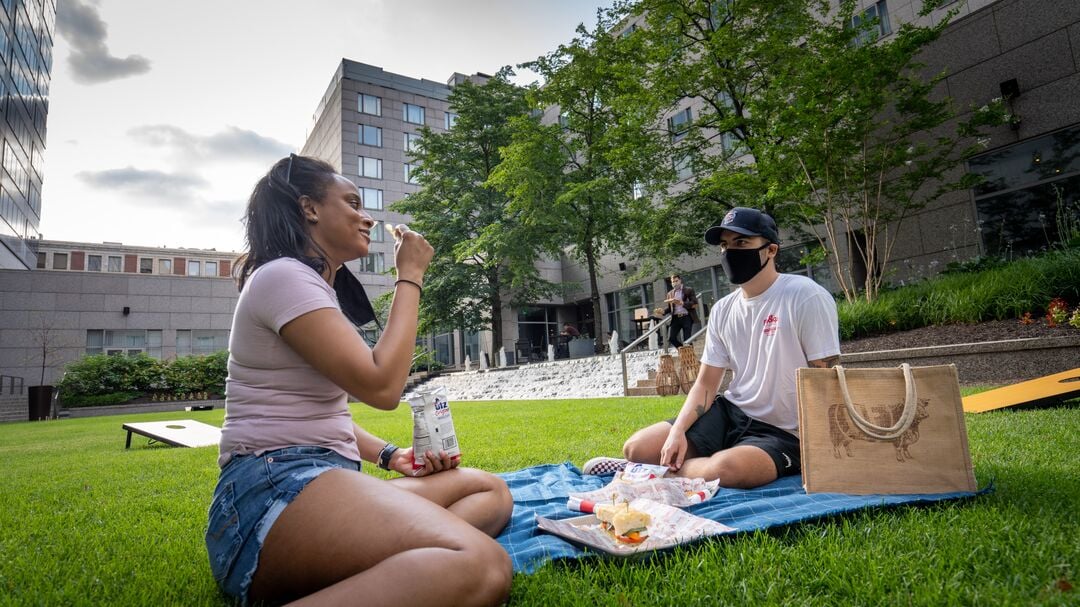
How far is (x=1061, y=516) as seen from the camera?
215 centimetres

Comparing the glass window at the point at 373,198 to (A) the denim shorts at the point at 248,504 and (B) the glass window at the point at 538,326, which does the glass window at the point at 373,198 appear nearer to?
(B) the glass window at the point at 538,326

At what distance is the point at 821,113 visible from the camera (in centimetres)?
1055

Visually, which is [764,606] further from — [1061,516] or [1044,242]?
[1044,242]

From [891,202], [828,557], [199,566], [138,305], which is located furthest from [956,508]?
[138,305]

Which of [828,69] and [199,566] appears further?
[828,69]

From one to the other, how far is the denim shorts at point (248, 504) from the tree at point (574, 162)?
16.9 metres

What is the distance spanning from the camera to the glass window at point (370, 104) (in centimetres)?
4134

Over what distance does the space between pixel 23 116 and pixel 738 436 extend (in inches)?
1777

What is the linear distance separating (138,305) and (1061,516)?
38392 mm

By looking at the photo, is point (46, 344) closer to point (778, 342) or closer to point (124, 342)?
point (124, 342)

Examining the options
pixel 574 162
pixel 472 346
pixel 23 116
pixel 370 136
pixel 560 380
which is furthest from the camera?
pixel 370 136

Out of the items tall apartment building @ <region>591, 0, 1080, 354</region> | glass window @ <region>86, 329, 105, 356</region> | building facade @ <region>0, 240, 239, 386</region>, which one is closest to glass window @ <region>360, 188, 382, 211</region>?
building facade @ <region>0, 240, 239, 386</region>

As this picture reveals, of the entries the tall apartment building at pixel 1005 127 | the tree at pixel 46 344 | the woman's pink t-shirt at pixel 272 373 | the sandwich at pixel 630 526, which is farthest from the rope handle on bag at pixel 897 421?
the tree at pixel 46 344

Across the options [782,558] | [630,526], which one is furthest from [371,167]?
[782,558]
